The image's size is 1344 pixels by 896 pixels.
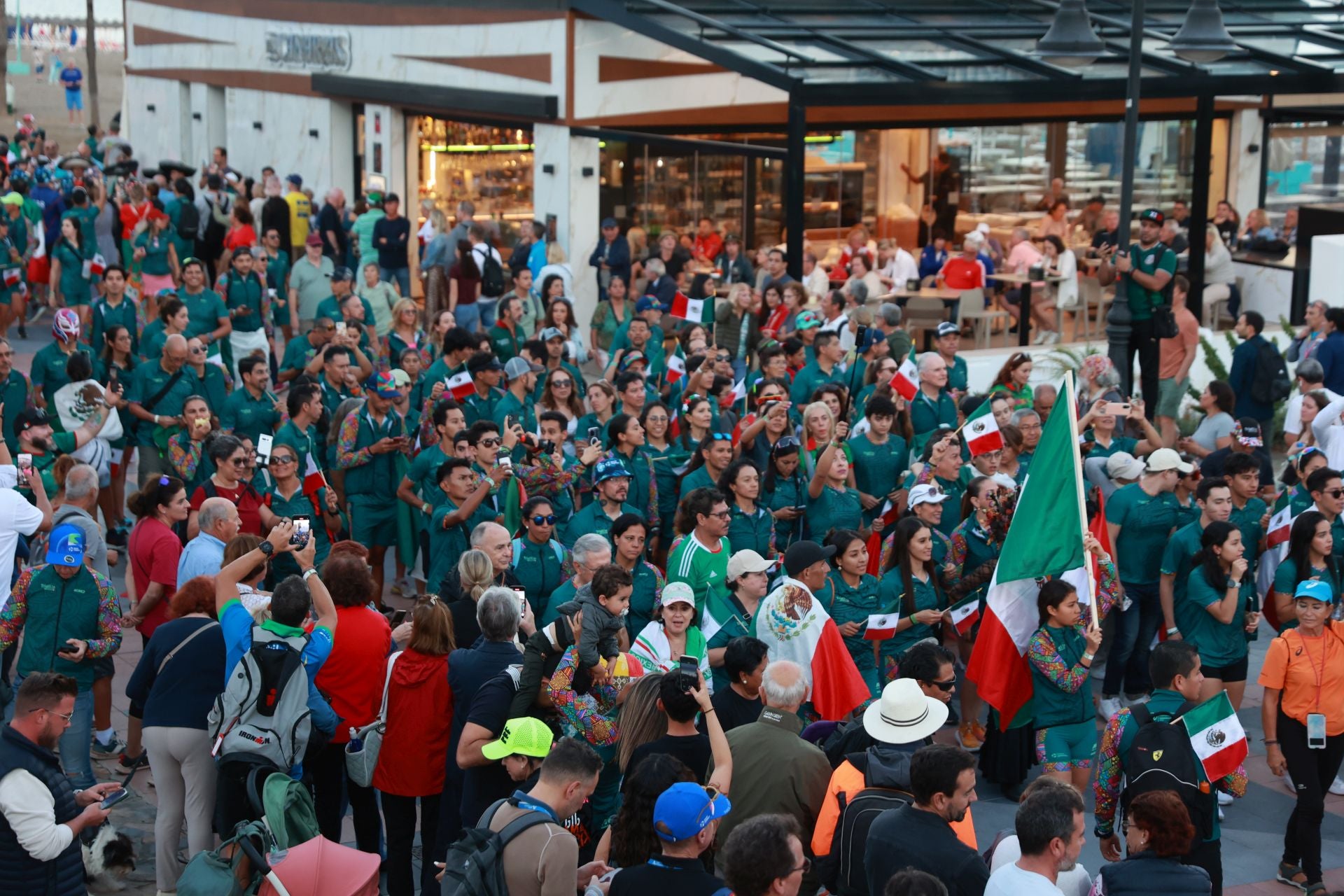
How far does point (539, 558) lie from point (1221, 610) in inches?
149

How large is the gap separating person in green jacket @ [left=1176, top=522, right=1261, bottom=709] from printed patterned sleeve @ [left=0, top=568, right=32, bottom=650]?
6.18 meters

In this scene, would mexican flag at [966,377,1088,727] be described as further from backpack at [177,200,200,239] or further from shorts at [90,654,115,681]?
backpack at [177,200,200,239]

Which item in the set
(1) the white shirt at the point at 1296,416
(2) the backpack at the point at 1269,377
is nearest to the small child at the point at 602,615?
(1) the white shirt at the point at 1296,416

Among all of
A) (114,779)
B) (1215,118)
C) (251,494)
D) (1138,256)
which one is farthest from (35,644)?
(1215,118)

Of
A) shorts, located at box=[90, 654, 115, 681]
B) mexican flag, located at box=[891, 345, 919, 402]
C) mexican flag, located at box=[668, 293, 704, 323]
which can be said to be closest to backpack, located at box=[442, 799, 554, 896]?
shorts, located at box=[90, 654, 115, 681]

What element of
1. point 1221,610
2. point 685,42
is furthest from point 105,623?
point 685,42

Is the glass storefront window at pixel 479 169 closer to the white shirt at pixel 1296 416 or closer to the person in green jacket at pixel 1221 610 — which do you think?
the white shirt at pixel 1296 416

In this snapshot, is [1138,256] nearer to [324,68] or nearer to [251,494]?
[251,494]

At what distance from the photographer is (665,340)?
1501cm

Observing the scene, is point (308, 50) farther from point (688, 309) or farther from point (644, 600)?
point (644, 600)

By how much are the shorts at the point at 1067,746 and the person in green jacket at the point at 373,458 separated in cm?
518

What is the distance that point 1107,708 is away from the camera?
32.4 feet

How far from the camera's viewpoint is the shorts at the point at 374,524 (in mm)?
11242

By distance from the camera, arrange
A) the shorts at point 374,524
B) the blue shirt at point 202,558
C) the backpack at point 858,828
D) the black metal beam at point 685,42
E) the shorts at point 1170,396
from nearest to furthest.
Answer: the backpack at point 858,828
the blue shirt at point 202,558
the shorts at point 374,524
the shorts at point 1170,396
the black metal beam at point 685,42
